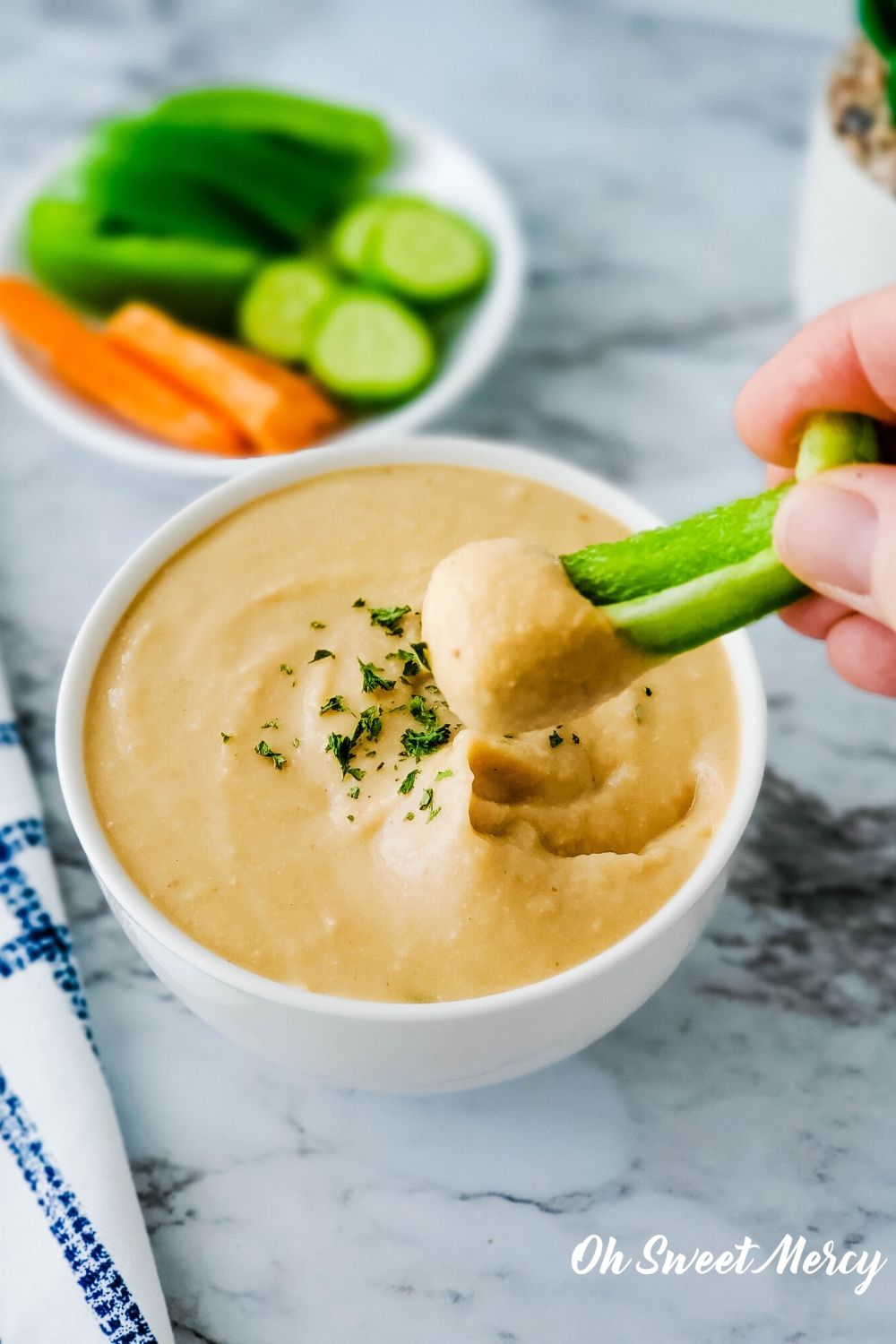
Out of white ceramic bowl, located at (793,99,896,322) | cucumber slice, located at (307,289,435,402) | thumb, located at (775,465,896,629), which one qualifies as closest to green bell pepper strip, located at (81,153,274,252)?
cucumber slice, located at (307,289,435,402)

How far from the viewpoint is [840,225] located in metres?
2.61

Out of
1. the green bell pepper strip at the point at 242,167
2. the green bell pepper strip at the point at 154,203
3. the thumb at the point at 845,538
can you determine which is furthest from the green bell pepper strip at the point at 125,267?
the thumb at the point at 845,538

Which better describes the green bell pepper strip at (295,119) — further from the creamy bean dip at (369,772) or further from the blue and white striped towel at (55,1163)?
the blue and white striped towel at (55,1163)

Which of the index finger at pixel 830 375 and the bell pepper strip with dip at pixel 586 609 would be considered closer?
the bell pepper strip with dip at pixel 586 609

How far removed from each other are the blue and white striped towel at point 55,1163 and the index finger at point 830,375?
1.24 m

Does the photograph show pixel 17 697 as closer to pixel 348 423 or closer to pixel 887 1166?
pixel 348 423

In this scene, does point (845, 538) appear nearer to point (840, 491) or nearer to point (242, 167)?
point (840, 491)

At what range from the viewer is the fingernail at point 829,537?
4.55 ft

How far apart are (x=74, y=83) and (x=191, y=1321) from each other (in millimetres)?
3017

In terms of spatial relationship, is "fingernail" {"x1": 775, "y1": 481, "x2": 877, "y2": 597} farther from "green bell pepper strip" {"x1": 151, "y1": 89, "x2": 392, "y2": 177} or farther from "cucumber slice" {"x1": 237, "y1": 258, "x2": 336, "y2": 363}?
"green bell pepper strip" {"x1": 151, "y1": 89, "x2": 392, "y2": 177}

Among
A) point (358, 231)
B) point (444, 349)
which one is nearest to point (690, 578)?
point (444, 349)

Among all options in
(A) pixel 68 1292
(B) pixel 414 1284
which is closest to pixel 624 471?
(B) pixel 414 1284

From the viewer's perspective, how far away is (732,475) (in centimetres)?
268

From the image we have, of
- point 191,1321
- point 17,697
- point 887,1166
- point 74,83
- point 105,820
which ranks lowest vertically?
point 191,1321
